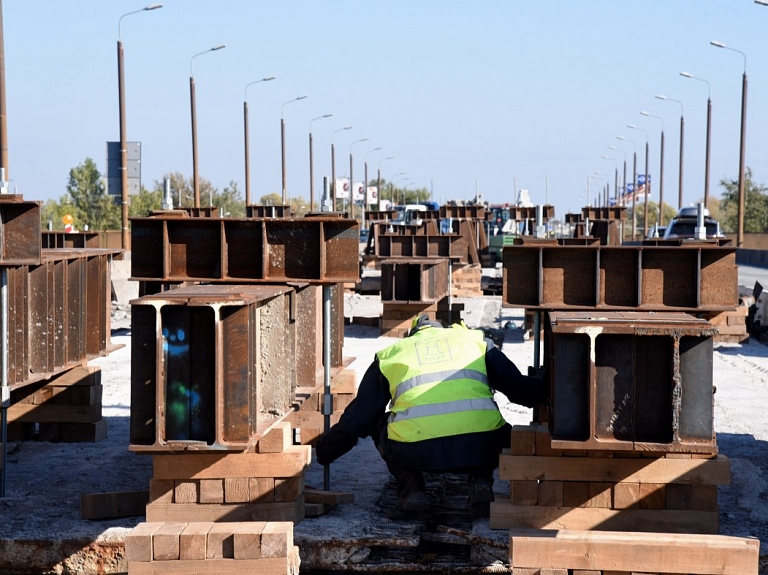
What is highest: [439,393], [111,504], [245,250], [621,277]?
[245,250]

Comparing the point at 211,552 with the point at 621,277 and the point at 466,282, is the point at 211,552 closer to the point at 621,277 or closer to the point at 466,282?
the point at 621,277

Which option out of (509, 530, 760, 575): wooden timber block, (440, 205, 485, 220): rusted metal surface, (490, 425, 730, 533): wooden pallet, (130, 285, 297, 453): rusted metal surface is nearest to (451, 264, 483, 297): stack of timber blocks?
(440, 205, 485, 220): rusted metal surface

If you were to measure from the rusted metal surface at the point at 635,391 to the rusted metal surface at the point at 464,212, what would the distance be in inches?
1553

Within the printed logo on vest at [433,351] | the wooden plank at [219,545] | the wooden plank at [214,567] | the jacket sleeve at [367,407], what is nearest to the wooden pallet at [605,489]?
the printed logo on vest at [433,351]

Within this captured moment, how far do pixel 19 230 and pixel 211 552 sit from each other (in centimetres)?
357

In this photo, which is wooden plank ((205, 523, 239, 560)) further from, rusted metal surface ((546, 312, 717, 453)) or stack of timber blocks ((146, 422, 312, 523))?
rusted metal surface ((546, 312, 717, 453))

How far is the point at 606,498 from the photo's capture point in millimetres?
7910

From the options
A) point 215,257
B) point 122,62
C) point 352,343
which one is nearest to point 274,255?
point 215,257

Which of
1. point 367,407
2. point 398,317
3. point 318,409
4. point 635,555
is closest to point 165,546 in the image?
point 367,407

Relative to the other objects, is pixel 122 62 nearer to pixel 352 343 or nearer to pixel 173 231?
pixel 352 343

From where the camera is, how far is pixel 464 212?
4838cm

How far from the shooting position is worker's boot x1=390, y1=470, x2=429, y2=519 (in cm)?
817

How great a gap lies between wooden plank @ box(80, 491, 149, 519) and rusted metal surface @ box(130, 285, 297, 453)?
99cm

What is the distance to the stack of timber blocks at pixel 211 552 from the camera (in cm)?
684
